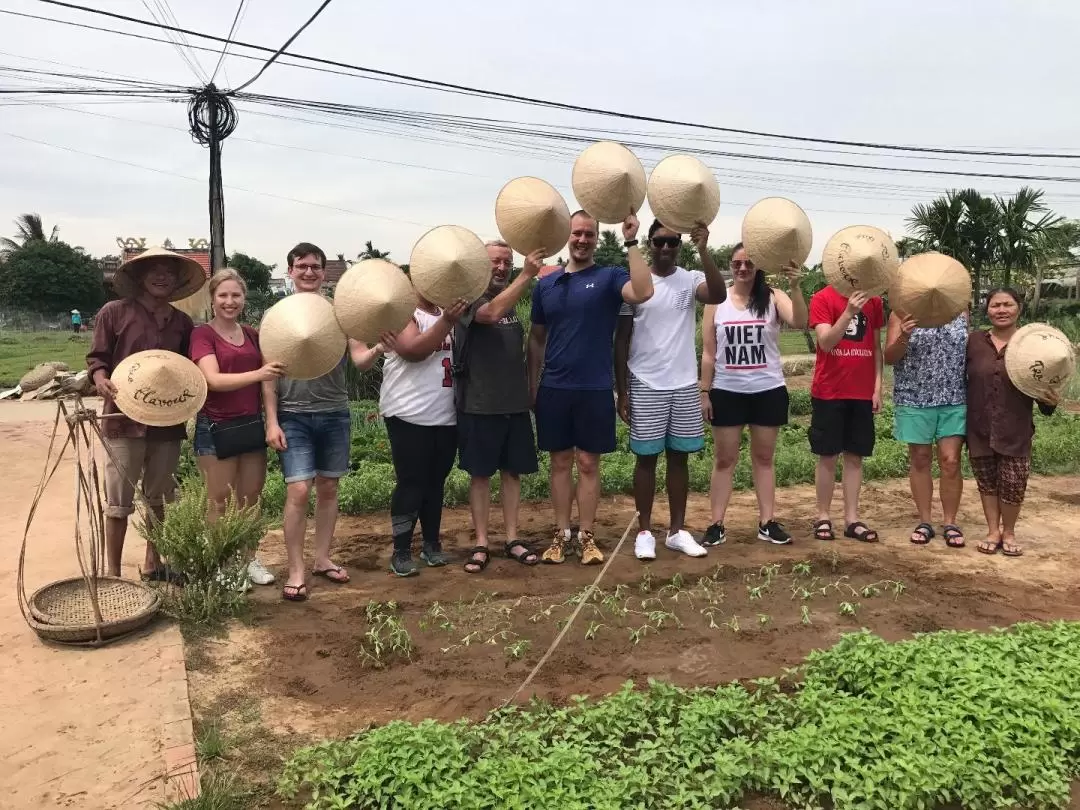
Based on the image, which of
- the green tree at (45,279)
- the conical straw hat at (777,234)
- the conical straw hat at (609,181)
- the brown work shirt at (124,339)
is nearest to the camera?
the conical straw hat at (609,181)

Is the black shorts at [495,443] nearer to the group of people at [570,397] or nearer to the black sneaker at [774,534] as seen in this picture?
the group of people at [570,397]

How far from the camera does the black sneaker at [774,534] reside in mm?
5207

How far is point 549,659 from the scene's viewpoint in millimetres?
3572

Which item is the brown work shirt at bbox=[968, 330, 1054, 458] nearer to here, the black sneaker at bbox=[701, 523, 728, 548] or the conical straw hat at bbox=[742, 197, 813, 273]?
the conical straw hat at bbox=[742, 197, 813, 273]

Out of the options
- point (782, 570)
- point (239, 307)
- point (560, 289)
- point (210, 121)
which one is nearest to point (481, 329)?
point (560, 289)

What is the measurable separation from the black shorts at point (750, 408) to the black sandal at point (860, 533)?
993mm

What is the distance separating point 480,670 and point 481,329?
1959mm

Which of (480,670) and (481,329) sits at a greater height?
(481,329)

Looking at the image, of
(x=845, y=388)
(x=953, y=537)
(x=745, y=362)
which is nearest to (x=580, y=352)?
(x=745, y=362)

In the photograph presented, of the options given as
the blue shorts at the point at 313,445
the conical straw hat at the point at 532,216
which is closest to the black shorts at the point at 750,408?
the conical straw hat at the point at 532,216

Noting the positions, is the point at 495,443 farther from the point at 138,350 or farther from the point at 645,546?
the point at 138,350

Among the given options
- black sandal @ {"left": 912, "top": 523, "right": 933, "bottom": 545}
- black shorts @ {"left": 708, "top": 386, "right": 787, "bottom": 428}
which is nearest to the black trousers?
black shorts @ {"left": 708, "top": 386, "right": 787, "bottom": 428}

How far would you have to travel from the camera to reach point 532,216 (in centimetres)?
416

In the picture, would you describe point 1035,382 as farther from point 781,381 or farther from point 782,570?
point 782,570
